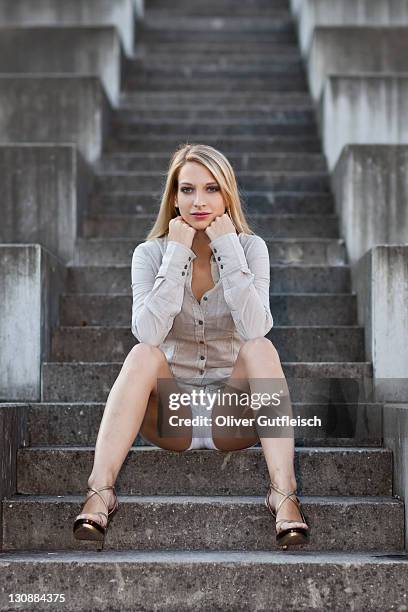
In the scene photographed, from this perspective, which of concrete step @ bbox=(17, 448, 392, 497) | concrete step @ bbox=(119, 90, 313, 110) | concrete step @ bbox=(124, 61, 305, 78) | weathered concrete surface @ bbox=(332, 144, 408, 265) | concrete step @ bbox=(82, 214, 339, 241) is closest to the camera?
concrete step @ bbox=(17, 448, 392, 497)

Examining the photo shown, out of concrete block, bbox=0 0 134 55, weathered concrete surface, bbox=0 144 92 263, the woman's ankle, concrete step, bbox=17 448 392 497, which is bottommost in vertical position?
the woman's ankle

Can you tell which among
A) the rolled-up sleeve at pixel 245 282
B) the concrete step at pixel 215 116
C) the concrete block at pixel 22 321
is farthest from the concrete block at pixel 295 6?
the rolled-up sleeve at pixel 245 282

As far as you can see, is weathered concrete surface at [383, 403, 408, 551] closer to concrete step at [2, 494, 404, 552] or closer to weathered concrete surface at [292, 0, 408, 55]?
concrete step at [2, 494, 404, 552]

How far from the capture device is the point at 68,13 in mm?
7691

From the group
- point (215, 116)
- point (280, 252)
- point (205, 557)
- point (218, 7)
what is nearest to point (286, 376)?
point (280, 252)

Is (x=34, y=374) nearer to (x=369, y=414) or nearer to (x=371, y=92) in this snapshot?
(x=369, y=414)

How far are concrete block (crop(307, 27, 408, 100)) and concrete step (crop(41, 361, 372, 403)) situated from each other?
311 centimetres

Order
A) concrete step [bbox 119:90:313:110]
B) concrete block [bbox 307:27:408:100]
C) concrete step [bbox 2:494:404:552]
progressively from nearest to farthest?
concrete step [bbox 2:494:404:552], concrete block [bbox 307:27:408:100], concrete step [bbox 119:90:313:110]

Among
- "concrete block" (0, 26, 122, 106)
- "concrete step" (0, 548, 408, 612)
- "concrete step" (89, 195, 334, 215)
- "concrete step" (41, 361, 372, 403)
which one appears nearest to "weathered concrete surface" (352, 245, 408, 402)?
"concrete step" (41, 361, 372, 403)

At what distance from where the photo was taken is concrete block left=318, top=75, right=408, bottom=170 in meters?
5.96

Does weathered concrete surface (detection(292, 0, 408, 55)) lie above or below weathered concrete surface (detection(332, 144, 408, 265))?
above

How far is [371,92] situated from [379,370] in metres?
2.54

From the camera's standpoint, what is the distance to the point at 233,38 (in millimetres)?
8023

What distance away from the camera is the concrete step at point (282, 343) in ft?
14.3
